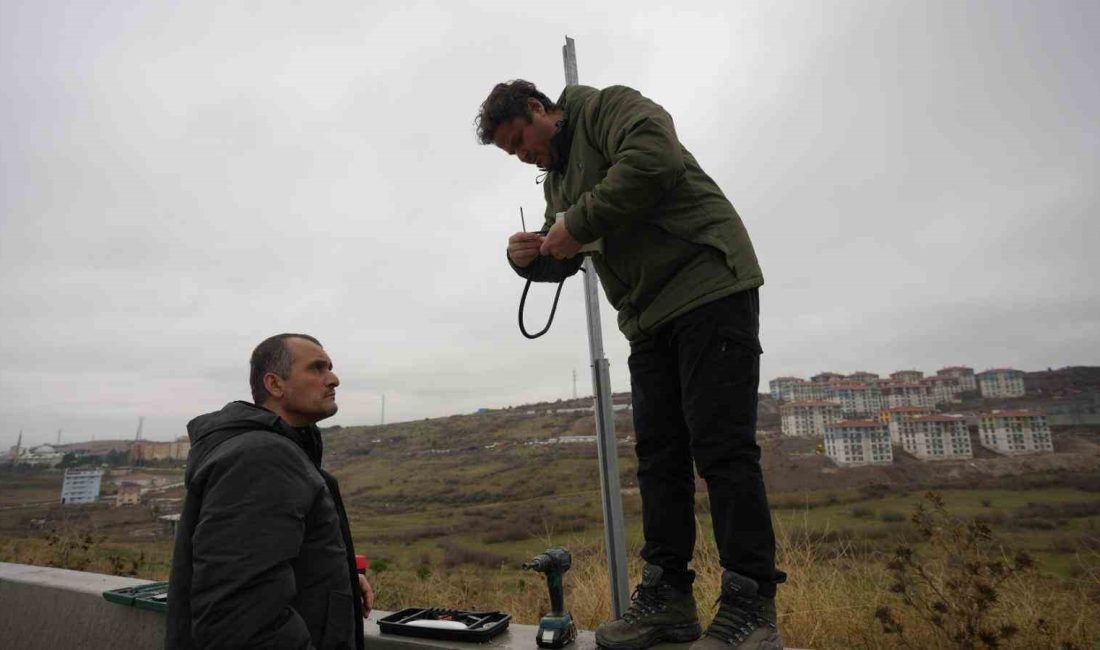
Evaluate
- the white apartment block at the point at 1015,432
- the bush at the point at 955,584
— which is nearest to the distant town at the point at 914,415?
the white apartment block at the point at 1015,432

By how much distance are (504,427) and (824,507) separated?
82.5ft

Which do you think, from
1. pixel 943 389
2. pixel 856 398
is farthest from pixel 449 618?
pixel 943 389

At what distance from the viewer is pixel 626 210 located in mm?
1516

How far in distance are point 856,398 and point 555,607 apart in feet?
177

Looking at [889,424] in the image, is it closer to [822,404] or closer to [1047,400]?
[822,404]

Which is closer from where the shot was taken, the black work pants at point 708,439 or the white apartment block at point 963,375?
the black work pants at point 708,439

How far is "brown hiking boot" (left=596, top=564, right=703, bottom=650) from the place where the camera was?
1.62 meters

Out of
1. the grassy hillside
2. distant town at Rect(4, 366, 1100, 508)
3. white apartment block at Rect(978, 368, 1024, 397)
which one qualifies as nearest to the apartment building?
distant town at Rect(4, 366, 1100, 508)

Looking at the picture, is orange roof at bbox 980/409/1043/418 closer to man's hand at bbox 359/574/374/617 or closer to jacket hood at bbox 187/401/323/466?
man's hand at bbox 359/574/374/617

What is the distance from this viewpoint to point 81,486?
23.6 m

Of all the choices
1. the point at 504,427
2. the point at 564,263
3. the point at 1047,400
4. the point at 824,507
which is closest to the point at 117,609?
the point at 564,263

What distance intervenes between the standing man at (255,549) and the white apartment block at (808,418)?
151ft

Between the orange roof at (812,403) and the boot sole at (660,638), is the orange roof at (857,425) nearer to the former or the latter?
the orange roof at (812,403)

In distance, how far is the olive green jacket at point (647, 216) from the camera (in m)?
1.51
